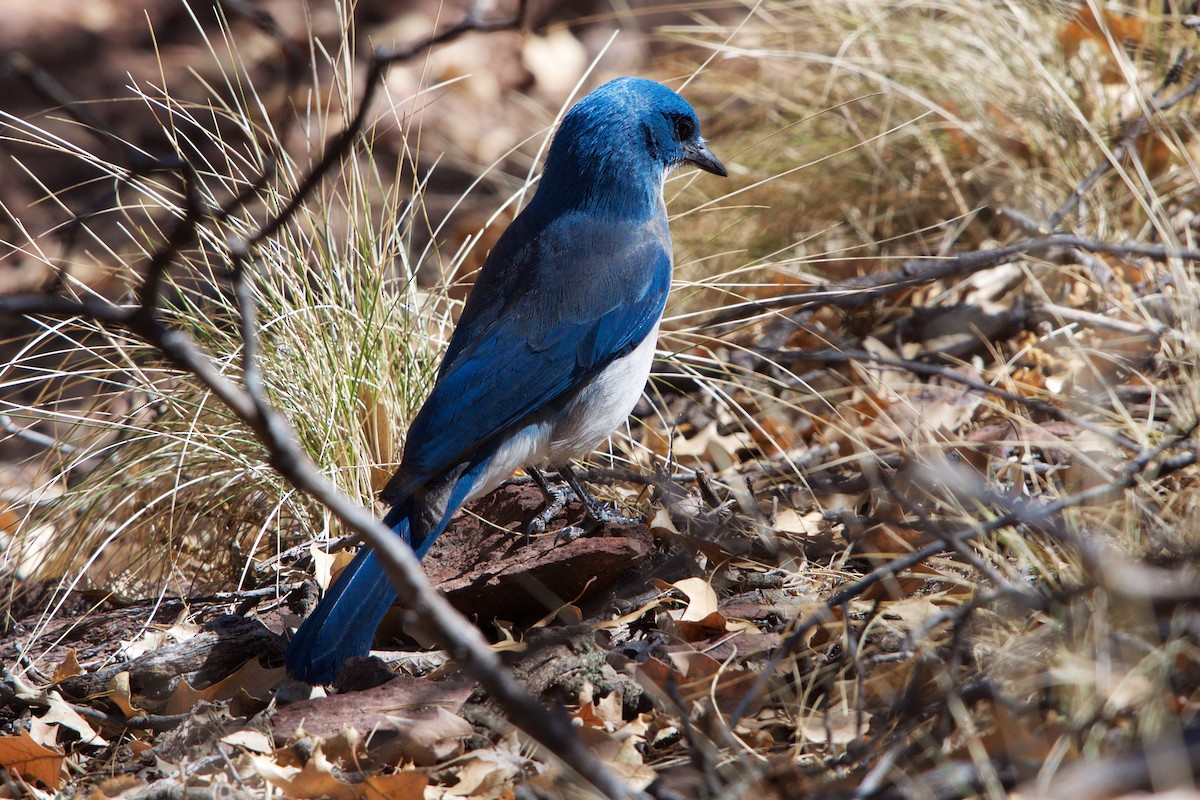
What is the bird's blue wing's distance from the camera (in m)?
2.83

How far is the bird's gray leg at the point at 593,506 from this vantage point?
301 cm

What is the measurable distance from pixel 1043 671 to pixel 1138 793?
0.99 feet

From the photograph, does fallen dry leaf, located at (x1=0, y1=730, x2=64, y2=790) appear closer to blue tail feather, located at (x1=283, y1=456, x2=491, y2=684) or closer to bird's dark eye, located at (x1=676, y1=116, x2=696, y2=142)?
blue tail feather, located at (x1=283, y1=456, x2=491, y2=684)

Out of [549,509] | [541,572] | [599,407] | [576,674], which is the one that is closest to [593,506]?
[549,509]

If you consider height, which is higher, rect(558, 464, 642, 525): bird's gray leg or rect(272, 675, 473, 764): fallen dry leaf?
rect(272, 675, 473, 764): fallen dry leaf

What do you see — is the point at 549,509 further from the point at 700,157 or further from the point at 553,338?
the point at 700,157

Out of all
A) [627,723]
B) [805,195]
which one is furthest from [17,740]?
[805,195]

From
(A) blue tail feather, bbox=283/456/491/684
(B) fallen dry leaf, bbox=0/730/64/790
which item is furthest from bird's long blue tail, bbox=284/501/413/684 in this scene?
(B) fallen dry leaf, bbox=0/730/64/790

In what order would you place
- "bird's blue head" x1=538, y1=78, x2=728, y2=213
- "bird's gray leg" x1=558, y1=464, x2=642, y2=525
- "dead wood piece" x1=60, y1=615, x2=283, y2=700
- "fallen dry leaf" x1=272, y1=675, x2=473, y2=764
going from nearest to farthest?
"fallen dry leaf" x1=272, y1=675, x2=473, y2=764 → "dead wood piece" x1=60, y1=615, x2=283, y2=700 → "bird's gray leg" x1=558, y1=464, x2=642, y2=525 → "bird's blue head" x1=538, y1=78, x2=728, y2=213

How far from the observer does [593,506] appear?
3.17m

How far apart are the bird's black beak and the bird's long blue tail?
72.8 inches

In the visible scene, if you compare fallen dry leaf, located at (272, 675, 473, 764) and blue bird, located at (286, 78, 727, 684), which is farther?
blue bird, located at (286, 78, 727, 684)

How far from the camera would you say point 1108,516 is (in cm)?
233

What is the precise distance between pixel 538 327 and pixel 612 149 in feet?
2.21
